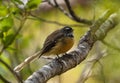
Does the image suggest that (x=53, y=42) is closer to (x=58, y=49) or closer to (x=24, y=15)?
(x=58, y=49)

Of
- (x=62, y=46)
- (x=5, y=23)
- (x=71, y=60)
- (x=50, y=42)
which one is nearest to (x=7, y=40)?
(x=5, y=23)

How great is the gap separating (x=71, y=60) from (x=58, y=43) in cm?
70

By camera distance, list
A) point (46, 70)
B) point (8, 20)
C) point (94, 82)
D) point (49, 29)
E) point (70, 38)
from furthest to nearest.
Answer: point (49, 29)
point (70, 38)
point (94, 82)
point (8, 20)
point (46, 70)

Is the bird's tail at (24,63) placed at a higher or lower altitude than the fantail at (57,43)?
higher

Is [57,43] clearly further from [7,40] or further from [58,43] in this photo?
[7,40]

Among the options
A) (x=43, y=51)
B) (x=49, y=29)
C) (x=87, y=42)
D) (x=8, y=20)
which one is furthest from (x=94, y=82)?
(x=49, y=29)

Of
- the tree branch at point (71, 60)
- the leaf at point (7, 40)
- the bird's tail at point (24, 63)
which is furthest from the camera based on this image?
the bird's tail at point (24, 63)

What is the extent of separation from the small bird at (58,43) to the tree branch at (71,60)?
1.05ft

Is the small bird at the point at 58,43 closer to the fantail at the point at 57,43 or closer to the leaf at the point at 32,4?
the fantail at the point at 57,43

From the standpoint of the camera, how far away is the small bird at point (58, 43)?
3115mm

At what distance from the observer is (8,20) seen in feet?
7.62

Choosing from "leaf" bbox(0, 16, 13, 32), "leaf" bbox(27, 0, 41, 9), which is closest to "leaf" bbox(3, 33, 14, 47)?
"leaf" bbox(0, 16, 13, 32)

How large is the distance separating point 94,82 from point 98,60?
0.28m

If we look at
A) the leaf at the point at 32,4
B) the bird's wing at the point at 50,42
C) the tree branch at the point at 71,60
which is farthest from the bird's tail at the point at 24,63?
the leaf at the point at 32,4
